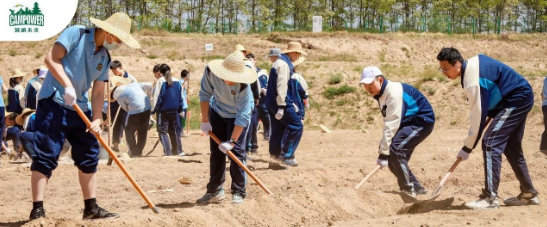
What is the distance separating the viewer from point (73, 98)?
244 inches

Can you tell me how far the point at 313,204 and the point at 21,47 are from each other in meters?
30.7

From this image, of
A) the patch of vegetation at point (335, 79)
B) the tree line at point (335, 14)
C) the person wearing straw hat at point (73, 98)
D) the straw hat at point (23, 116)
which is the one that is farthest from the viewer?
the tree line at point (335, 14)

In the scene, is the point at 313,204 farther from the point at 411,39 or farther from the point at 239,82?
the point at 411,39

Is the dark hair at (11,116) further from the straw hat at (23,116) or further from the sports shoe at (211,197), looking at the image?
the sports shoe at (211,197)

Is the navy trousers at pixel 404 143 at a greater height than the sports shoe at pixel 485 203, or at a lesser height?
greater

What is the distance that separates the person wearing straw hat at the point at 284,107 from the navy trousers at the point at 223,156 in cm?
322

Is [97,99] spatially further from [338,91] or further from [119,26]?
[338,91]

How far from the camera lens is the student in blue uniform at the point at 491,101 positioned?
24.9ft

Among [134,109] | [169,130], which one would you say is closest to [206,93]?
[134,109]

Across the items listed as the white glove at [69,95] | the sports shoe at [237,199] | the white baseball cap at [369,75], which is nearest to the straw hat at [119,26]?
the white glove at [69,95]

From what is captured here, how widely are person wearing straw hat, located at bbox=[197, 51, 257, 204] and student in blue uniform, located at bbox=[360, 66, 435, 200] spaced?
4.76 ft

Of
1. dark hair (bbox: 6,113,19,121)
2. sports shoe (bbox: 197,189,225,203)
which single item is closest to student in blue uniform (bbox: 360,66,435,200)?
sports shoe (bbox: 197,189,225,203)

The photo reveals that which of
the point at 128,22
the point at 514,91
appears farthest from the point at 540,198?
the point at 128,22

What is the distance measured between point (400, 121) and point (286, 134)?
11.1 feet
